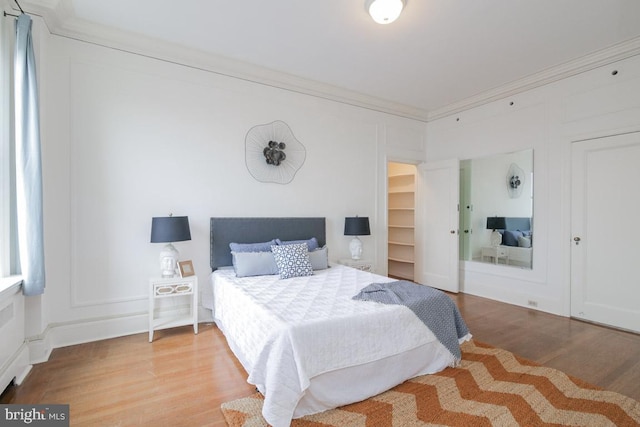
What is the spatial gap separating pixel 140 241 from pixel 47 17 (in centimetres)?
211

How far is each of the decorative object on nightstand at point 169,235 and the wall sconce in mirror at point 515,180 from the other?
420 centimetres

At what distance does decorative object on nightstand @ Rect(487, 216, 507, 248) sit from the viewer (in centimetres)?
442

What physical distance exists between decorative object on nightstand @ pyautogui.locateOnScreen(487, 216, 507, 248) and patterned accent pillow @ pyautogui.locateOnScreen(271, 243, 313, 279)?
2.86 m

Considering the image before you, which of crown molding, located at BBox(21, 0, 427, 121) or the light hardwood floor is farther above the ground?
crown molding, located at BBox(21, 0, 427, 121)

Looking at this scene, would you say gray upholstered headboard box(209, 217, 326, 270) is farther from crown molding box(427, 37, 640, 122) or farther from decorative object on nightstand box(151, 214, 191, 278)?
crown molding box(427, 37, 640, 122)

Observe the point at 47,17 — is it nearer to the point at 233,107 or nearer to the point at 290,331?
the point at 233,107

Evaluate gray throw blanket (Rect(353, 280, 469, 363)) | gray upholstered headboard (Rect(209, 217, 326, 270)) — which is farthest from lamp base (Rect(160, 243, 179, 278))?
gray throw blanket (Rect(353, 280, 469, 363))

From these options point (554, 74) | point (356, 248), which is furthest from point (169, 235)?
point (554, 74)

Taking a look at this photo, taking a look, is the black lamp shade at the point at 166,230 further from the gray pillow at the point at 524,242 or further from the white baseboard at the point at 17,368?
the gray pillow at the point at 524,242

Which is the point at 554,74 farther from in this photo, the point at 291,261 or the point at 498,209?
the point at 291,261

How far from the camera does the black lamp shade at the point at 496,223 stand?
4.40m

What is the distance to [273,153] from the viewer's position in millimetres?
3924

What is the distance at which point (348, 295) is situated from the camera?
2.57 metres

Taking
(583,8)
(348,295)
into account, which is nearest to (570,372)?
(348,295)
